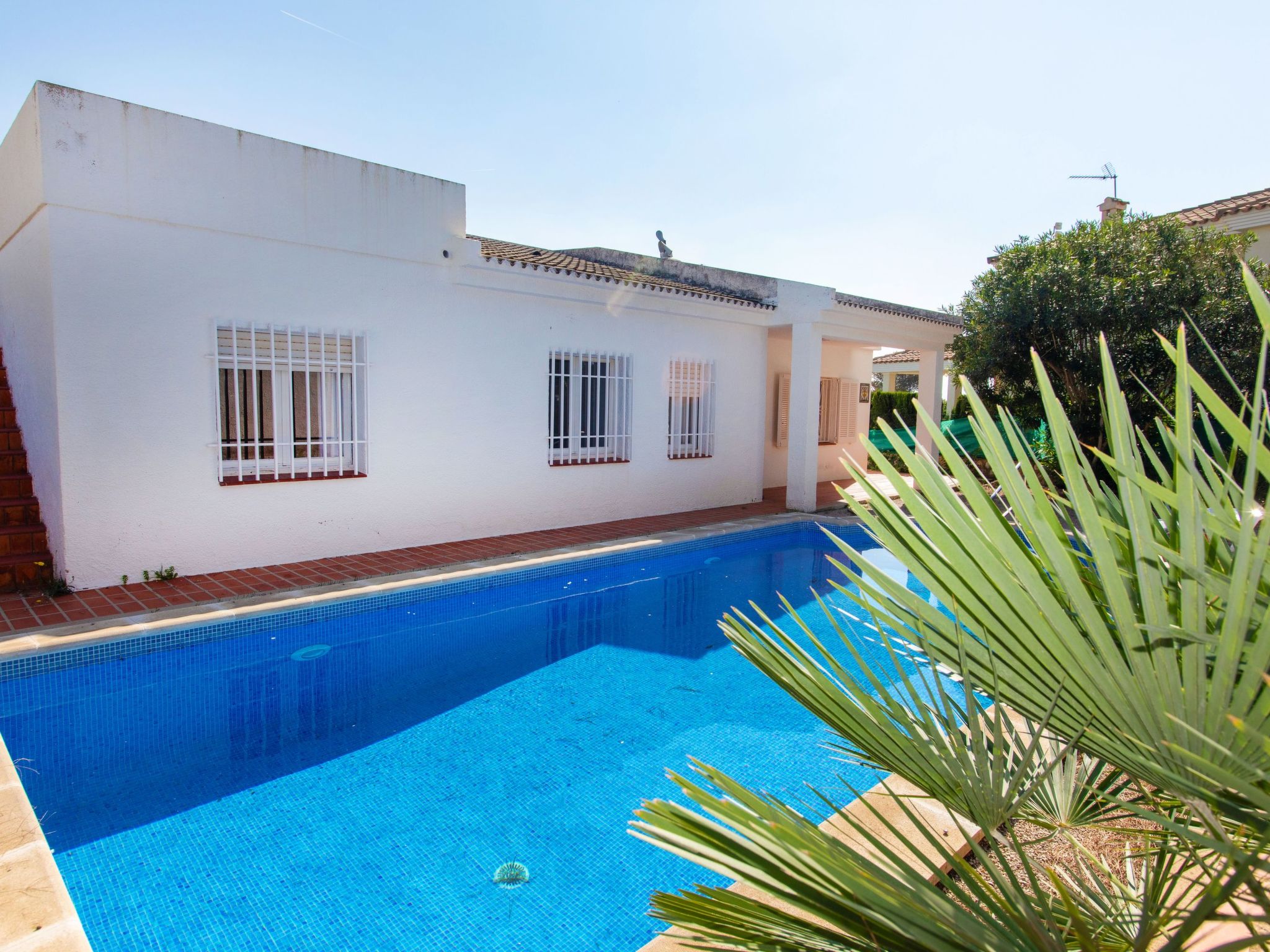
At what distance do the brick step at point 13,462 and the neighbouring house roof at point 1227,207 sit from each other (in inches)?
775

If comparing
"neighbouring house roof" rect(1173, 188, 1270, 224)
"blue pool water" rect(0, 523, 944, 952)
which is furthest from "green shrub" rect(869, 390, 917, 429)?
"blue pool water" rect(0, 523, 944, 952)

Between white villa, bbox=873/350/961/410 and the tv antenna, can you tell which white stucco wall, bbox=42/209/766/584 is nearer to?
the tv antenna

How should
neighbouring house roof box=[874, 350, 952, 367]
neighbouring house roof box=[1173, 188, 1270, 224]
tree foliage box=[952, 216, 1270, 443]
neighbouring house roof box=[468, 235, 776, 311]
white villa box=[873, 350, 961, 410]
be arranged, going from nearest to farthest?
neighbouring house roof box=[468, 235, 776, 311] < tree foliage box=[952, 216, 1270, 443] < neighbouring house roof box=[1173, 188, 1270, 224] < white villa box=[873, 350, 961, 410] < neighbouring house roof box=[874, 350, 952, 367]

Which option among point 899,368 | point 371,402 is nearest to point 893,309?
point 371,402

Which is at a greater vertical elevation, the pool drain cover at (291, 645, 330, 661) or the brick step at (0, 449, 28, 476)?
the brick step at (0, 449, 28, 476)

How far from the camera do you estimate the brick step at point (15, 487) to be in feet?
26.1

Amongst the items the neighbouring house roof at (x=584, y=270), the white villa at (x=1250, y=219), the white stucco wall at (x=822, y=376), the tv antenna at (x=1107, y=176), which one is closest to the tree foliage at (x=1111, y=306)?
the white stucco wall at (x=822, y=376)

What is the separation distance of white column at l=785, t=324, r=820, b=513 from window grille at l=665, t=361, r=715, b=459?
1.41 metres

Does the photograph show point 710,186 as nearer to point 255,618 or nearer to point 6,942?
point 255,618

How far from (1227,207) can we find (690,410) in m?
13.1

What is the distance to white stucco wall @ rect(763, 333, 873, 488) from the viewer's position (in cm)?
1549

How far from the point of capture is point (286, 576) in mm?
7848

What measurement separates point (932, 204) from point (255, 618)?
12767 mm

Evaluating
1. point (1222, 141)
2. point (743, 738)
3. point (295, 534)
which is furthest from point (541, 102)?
point (1222, 141)
